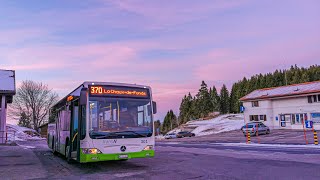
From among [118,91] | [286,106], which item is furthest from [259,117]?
[118,91]

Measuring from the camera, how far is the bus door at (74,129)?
12027mm

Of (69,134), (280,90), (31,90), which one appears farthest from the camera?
(31,90)

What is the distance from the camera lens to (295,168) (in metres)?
11.1

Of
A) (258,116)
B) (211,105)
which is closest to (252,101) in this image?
(258,116)

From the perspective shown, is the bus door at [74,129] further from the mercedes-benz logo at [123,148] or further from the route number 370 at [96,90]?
the mercedes-benz logo at [123,148]

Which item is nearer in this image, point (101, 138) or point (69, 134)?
point (101, 138)

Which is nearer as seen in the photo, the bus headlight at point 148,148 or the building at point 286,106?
the bus headlight at point 148,148

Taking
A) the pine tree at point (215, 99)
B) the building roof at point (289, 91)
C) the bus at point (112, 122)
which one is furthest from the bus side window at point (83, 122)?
the pine tree at point (215, 99)

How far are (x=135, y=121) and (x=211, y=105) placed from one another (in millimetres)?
95568

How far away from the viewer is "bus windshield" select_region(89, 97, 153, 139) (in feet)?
36.6

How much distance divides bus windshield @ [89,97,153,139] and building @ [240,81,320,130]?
4069 centimetres

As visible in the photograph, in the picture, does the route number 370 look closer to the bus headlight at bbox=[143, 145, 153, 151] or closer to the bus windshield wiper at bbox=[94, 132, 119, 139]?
the bus windshield wiper at bbox=[94, 132, 119, 139]

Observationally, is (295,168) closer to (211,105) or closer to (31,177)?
(31,177)

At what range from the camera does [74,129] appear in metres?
12.4
